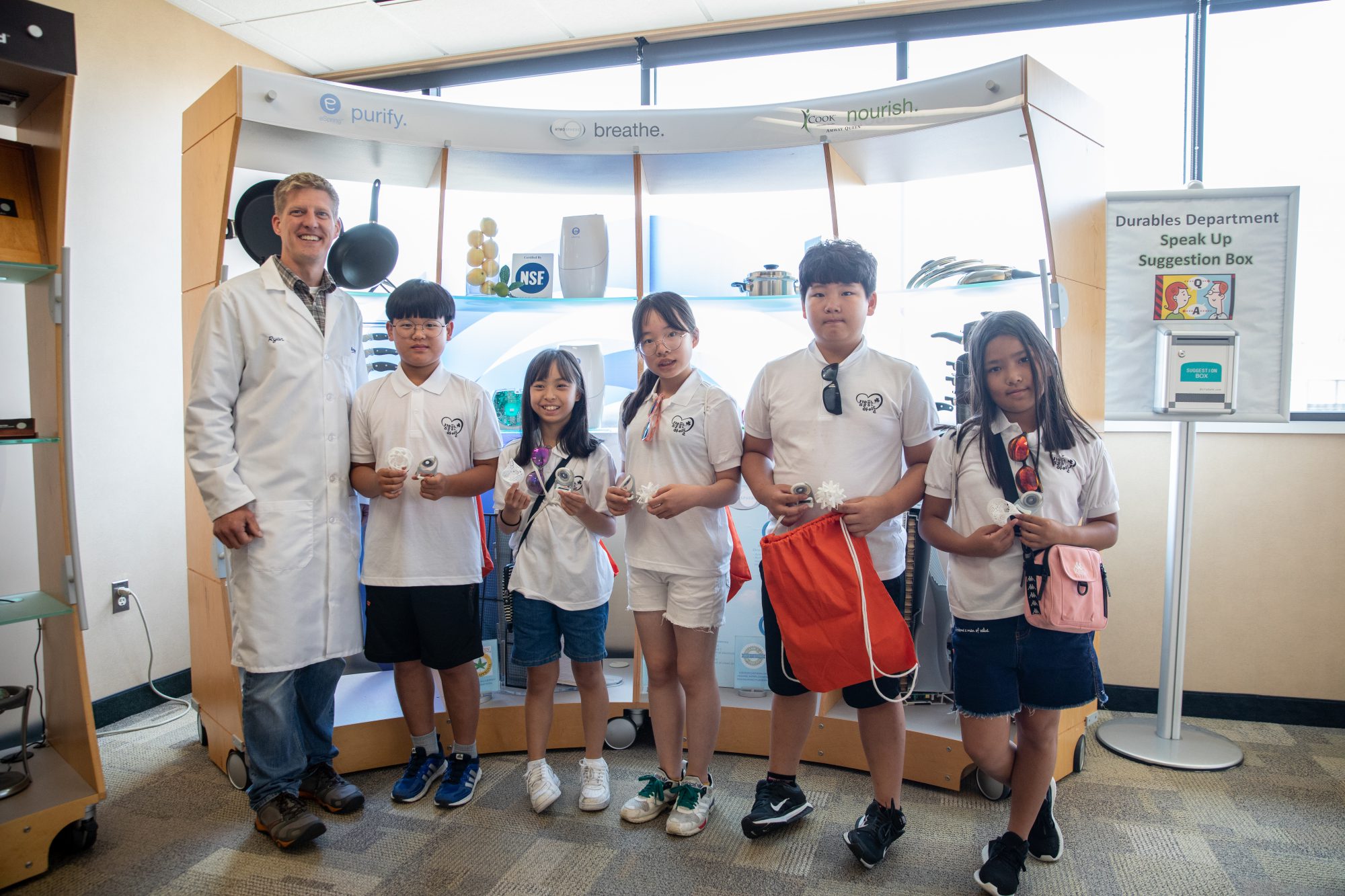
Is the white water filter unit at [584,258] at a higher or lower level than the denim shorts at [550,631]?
higher

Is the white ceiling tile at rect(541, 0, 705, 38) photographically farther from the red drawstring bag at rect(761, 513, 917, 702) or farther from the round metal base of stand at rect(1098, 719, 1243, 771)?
the round metal base of stand at rect(1098, 719, 1243, 771)

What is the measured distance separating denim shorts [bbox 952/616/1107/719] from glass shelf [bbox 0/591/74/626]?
2.37 m

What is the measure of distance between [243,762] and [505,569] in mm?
→ 1004

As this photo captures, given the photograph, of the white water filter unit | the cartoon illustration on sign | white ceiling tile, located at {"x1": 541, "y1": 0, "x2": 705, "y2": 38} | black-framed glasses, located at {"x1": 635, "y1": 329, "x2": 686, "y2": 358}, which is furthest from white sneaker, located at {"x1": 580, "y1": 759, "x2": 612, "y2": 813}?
white ceiling tile, located at {"x1": 541, "y1": 0, "x2": 705, "y2": 38}

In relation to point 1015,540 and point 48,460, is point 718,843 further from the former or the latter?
point 48,460

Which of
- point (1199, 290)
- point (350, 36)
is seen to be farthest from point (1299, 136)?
point (350, 36)

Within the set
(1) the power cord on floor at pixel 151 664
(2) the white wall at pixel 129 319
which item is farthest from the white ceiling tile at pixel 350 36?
(1) the power cord on floor at pixel 151 664

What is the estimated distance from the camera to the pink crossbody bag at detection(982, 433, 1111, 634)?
1.82 m

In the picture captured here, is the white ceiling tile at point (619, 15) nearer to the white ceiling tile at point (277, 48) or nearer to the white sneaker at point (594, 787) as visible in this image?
the white ceiling tile at point (277, 48)

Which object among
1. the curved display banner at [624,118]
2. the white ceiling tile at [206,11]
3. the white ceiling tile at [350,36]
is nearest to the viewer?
the curved display banner at [624,118]

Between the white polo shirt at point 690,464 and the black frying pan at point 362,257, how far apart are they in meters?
1.40

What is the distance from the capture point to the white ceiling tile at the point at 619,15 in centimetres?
363

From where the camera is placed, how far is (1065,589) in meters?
1.82

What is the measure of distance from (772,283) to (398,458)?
4.71 ft
